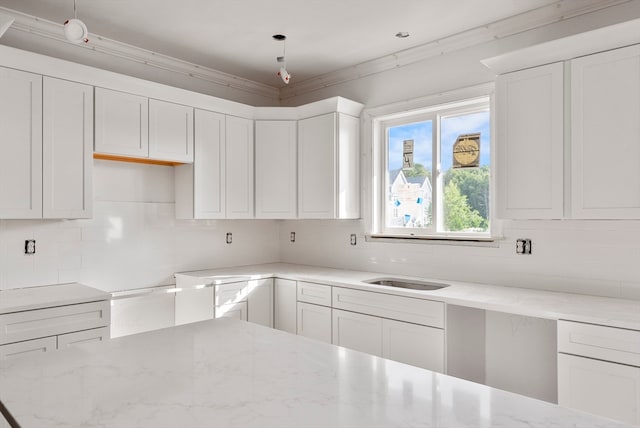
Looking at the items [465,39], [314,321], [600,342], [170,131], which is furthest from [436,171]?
[170,131]

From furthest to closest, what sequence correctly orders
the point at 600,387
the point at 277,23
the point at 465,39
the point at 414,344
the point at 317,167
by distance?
the point at 317,167
the point at 465,39
the point at 277,23
the point at 414,344
the point at 600,387

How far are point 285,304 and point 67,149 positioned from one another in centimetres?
200

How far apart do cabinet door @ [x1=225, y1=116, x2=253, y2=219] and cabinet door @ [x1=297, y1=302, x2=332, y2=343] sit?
104cm

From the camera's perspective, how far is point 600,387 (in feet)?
6.93

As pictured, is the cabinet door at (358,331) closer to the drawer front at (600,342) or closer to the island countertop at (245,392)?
the drawer front at (600,342)

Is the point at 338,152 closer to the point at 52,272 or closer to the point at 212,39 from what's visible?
the point at 212,39

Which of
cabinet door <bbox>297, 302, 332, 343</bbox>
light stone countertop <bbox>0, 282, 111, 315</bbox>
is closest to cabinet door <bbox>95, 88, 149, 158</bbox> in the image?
light stone countertop <bbox>0, 282, 111, 315</bbox>

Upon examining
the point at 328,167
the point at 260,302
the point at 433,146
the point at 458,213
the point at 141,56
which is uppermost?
the point at 141,56

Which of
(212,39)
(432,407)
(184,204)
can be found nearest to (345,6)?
(212,39)

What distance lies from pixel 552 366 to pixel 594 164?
1323mm

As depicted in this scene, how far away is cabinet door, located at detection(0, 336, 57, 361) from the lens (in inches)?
94.6

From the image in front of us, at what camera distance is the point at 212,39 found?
343 cm

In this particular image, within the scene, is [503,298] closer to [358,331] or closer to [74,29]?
[358,331]

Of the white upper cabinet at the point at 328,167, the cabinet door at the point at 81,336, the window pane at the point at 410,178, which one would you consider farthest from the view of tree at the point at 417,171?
the cabinet door at the point at 81,336
